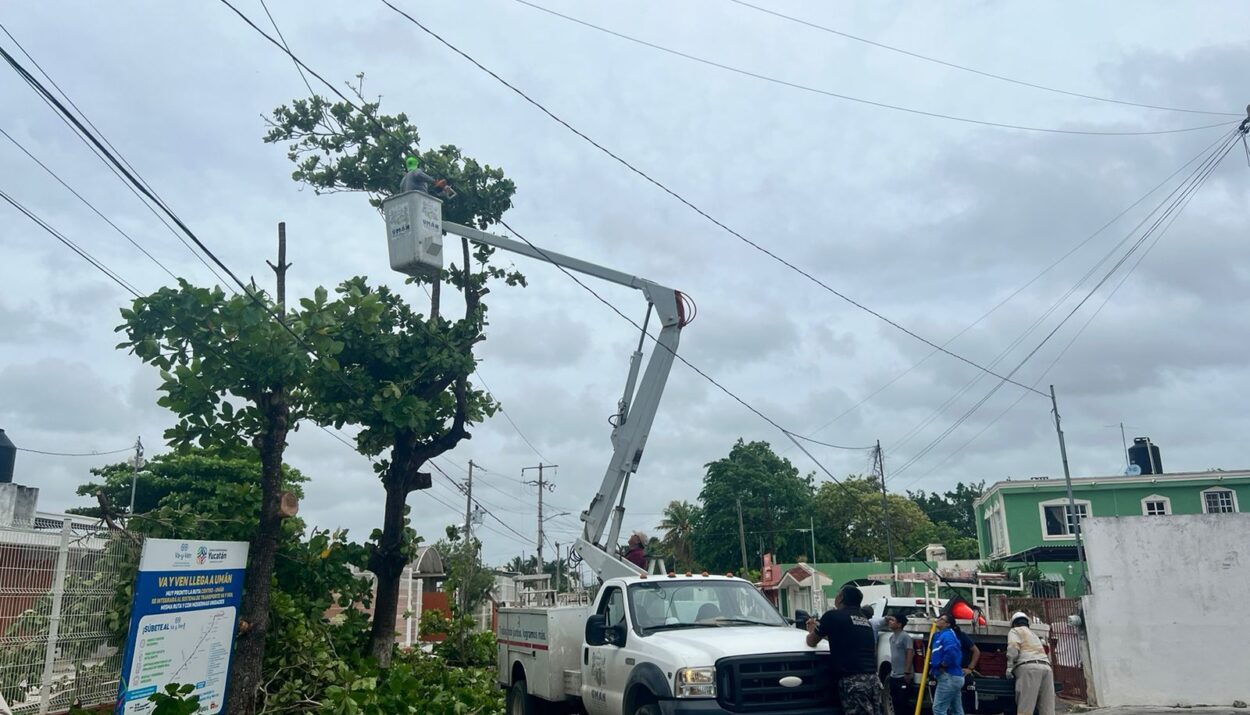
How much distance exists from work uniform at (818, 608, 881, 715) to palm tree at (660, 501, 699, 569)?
57.1 m

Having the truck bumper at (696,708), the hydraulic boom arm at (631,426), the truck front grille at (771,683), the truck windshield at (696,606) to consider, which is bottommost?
the truck bumper at (696,708)

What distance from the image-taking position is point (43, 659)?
8672 mm

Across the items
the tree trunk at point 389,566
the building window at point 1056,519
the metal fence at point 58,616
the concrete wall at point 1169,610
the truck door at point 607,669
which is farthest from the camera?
the building window at point 1056,519

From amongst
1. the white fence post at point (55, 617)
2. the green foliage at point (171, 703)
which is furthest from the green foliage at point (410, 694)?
the white fence post at point (55, 617)

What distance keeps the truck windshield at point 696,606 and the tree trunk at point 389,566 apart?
18.3 ft

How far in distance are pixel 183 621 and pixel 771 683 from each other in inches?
222

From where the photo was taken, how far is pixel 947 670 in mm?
11242

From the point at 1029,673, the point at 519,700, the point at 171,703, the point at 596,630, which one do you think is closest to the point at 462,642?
the point at 519,700

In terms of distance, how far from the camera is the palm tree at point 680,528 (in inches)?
2574

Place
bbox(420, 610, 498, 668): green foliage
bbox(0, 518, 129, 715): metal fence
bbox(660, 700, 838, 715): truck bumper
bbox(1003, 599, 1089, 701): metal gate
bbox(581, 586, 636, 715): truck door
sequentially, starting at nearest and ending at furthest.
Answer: bbox(660, 700, 838, 715): truck bumper
bbox(0, 518, 129, 715): metal fence
bbox(581, 586, 636, 715): truck door
bbox(1003, 599, 1089, 701): metal gate
bbox(420, 610, 498, 668): green foliage

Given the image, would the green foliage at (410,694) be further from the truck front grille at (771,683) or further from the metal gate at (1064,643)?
the metal gate at (1064,643)

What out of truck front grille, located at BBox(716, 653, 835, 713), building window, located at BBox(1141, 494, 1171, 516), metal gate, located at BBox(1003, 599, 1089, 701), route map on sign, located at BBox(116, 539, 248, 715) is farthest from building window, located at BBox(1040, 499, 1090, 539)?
route map on sign, located at BBox(116, 539, 248, 715)

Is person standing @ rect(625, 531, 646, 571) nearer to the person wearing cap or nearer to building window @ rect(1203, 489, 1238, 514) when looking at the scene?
the person wearing cap

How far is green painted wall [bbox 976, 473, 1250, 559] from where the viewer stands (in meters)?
37.7
